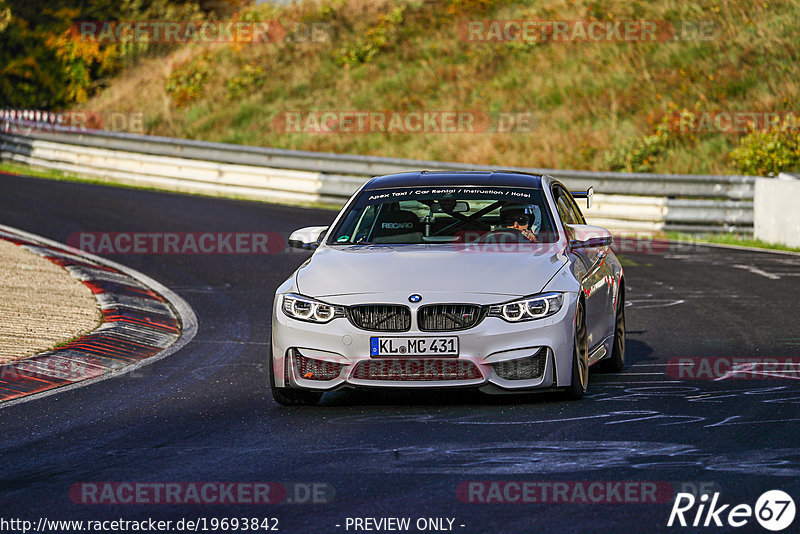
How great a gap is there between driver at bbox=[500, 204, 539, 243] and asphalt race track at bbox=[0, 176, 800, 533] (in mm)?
1199

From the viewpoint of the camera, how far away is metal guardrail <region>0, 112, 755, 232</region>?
20859 millimetres

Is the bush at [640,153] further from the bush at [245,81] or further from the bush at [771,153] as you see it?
the bush at [245,81]

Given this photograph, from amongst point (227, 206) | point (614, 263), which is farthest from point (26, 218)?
point (614, 263)

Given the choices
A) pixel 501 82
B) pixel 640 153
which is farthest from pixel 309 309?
pixel 501 82

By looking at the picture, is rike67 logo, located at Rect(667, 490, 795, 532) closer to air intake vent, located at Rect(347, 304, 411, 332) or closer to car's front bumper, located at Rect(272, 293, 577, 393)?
car's front bumper, located at Rect(272, 293, 577, 393)

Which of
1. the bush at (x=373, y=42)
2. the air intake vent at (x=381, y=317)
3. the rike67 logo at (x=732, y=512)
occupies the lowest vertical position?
the rike67 logo at (x=732, y=512)

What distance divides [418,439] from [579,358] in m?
1.59
